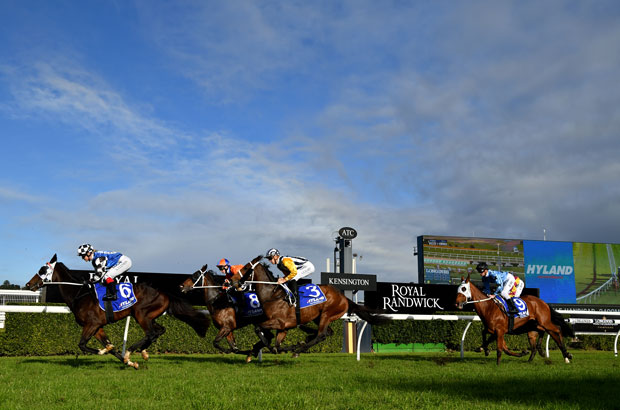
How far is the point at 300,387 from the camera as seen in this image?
5.75 m

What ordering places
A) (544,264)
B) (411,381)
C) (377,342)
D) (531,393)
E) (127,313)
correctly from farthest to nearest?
(544,264) → (377,342) → (127,313) → (411,381) → (531,393)

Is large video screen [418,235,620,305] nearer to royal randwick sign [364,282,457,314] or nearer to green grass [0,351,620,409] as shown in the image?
royal randwick sign [364,282,457,314]

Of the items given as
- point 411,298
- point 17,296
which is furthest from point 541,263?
point 17,296

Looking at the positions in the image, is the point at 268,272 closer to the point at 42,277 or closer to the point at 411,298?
the point at 42,277

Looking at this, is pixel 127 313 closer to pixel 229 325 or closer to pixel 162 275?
pixel 229 325

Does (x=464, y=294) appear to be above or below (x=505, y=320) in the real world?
above

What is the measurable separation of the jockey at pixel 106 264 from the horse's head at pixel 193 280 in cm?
99

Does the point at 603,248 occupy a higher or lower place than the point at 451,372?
higher

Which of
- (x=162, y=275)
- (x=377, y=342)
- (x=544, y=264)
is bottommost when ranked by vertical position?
(x=377, y=342)

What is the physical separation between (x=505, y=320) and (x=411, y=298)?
20.5ft

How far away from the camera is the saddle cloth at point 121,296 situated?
27.1 feet

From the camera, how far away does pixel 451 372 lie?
7.49 metres

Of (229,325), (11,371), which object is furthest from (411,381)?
(11,371)

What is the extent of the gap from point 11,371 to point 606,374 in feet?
26.0
